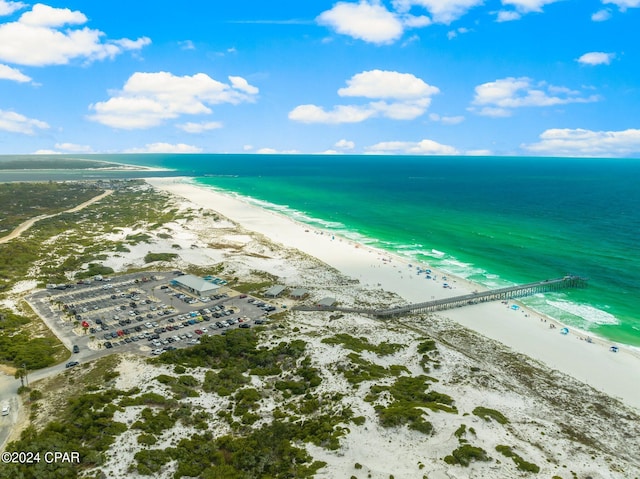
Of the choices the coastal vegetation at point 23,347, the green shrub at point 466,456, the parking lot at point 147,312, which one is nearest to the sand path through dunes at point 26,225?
the parking lot at point 147,312

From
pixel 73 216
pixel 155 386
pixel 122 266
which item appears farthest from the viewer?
pixel 73 216

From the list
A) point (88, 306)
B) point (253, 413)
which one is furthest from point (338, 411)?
point (88, 306)

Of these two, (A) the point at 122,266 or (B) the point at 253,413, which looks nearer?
(B) the point at 253,413

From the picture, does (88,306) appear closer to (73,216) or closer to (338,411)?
(338,411)

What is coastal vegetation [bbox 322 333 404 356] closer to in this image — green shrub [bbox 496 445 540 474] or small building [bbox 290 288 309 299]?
small building [bbox 290 288 309 299]

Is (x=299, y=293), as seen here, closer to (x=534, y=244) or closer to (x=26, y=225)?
(x=534, y=244)

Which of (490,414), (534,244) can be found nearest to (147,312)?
(490,414)

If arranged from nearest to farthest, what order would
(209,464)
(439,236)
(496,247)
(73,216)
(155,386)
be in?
(209,464) < (155,386) < (496,247) < (439,236) < (73,216)
